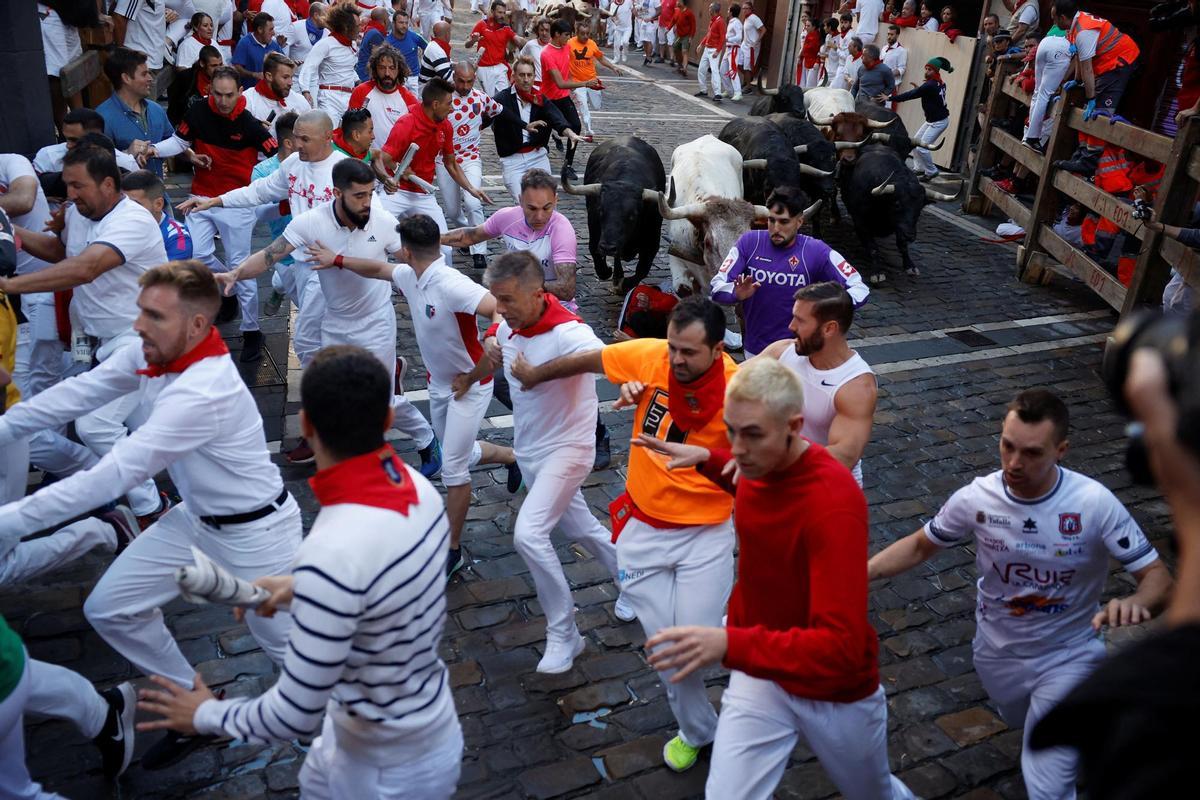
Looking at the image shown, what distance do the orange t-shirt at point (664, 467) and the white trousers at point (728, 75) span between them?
71.6ft

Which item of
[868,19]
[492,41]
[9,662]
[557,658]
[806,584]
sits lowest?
[557,658]

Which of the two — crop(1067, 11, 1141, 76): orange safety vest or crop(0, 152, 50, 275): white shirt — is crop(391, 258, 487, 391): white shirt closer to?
crop(0, 152, 50, 275): white shirt

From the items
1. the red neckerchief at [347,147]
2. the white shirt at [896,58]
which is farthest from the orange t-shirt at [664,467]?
the white shirt at [896,58]

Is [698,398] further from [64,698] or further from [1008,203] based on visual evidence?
[1008,203]

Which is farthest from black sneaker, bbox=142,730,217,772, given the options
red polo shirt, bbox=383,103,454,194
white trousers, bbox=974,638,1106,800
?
red polo shirt, bbox=383,103,454,194

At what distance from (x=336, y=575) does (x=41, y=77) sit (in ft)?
27.1

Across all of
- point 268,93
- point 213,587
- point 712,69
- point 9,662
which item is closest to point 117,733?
point 9,662

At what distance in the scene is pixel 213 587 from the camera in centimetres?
Result: 291

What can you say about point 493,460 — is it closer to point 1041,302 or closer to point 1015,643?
point 1015,643

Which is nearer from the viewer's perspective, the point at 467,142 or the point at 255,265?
the point at 255,265

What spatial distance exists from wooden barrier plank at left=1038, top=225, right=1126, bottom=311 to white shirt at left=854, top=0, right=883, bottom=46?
9.98 meters

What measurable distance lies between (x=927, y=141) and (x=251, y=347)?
12726 mm

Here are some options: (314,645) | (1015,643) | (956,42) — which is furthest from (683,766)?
(956,42)

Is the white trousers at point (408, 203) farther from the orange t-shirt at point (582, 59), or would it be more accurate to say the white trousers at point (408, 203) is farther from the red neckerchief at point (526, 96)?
the orange t-shirt at point (582, 59)
